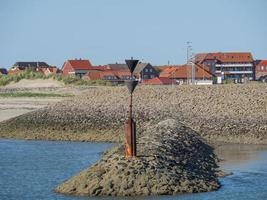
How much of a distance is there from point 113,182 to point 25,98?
52362 mm

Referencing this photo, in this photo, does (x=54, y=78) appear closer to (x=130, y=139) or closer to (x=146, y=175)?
(x=130, y=139)

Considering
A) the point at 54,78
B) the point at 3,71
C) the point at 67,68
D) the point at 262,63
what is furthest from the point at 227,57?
the point at 3,71

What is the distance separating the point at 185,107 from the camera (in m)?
47.8

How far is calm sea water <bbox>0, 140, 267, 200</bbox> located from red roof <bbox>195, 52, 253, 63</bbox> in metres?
87.7

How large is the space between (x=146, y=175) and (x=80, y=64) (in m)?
104

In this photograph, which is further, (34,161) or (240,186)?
(34,161)

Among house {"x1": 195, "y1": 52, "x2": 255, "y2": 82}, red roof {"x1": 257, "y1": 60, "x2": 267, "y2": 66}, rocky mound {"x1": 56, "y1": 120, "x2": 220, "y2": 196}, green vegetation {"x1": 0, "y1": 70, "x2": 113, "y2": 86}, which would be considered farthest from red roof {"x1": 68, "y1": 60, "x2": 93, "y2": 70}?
rocky mound {"x1": 56, "y1": 120, "x2": 220, "y2": 196}

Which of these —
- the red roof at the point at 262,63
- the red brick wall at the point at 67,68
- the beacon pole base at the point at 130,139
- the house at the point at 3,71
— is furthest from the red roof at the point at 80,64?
the beacon pole base at the point at 130,139

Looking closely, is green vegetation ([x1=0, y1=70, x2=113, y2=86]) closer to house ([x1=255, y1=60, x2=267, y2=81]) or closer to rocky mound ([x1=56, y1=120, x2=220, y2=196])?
house ([x1=255, y1=60, x2=267, y2=81])

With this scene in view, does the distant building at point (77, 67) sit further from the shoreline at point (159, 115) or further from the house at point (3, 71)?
the shoreline at point (159, 115)

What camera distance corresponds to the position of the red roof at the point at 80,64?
126 m

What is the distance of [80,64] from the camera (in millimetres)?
127438

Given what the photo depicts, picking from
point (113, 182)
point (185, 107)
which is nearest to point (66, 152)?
point (185, 107)

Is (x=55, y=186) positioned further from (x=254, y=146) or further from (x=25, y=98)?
(x=25, y=98)
